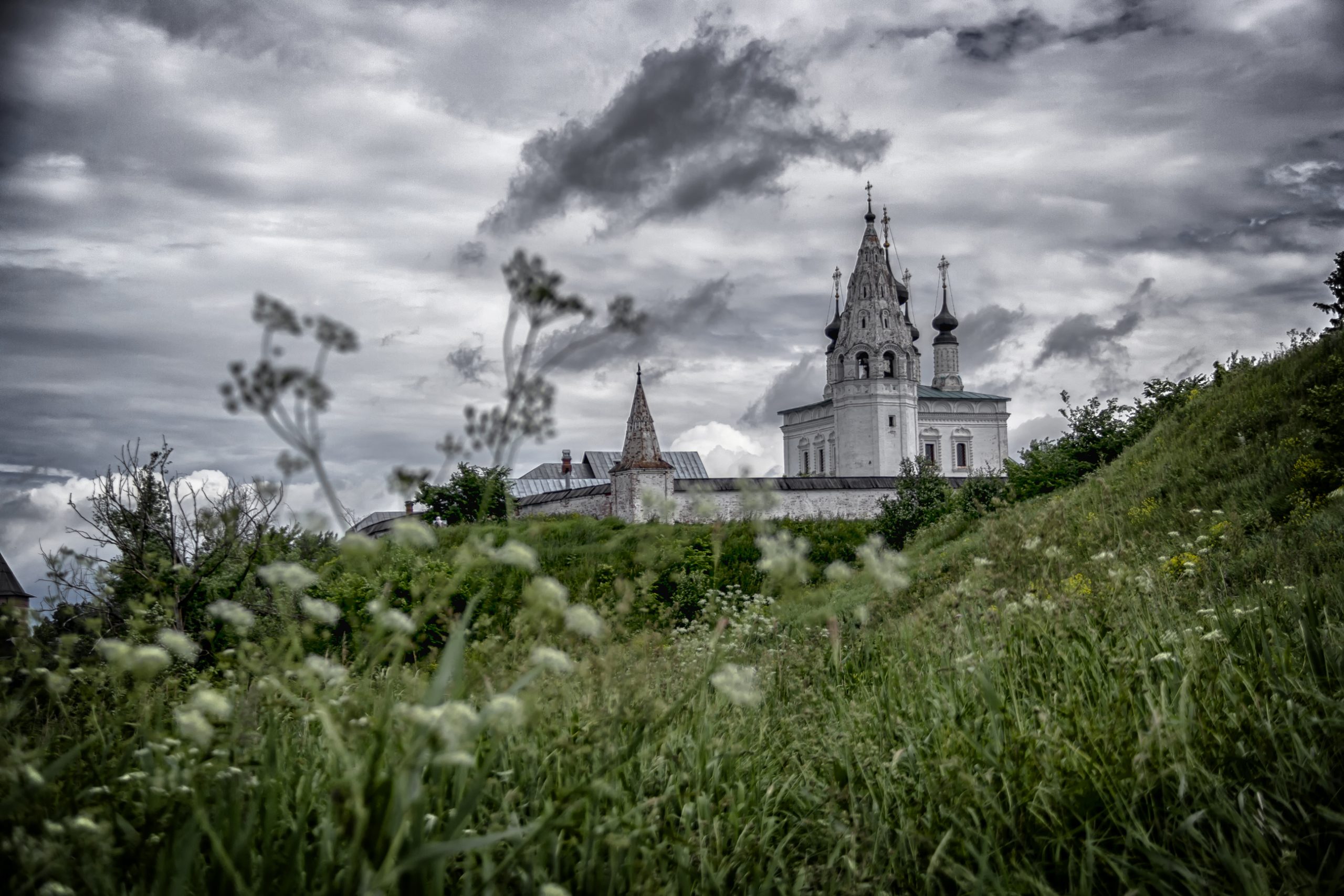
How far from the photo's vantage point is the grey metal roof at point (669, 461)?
53.3 m

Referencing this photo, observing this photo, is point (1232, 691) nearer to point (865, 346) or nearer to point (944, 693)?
point (944, 693)

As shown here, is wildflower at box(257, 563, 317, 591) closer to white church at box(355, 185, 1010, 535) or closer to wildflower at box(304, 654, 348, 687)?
wildflower at box(304, 654, 348, 687)

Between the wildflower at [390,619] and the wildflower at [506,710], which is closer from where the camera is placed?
the wildflower at [506,710]

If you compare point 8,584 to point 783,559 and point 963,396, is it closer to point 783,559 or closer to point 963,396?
point 783,559

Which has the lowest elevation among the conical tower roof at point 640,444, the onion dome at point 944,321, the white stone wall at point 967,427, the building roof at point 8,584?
the building roof at point 8,584

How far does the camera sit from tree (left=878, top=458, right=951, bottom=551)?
20.6m

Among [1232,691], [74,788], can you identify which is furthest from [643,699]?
[1232,691]

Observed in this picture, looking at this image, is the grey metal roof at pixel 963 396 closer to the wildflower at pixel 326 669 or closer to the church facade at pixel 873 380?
the church facade at pixel 873 380

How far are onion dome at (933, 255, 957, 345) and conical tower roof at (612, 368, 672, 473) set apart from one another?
4640 cm

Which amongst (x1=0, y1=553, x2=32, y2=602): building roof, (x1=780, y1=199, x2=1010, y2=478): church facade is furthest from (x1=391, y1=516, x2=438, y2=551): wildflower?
(x1=780, y1=199, x2=1010, y2=478): church facade

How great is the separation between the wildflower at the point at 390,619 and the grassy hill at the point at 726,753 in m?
0.02

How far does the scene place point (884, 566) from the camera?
272cm

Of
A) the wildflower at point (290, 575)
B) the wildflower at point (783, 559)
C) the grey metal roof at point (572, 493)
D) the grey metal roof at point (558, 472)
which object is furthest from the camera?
the grey metal roof at point (558, 472)

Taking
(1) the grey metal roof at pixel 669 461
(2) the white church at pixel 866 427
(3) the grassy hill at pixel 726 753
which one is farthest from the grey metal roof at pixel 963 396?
(3) the grassy hill at pixel 726 753
